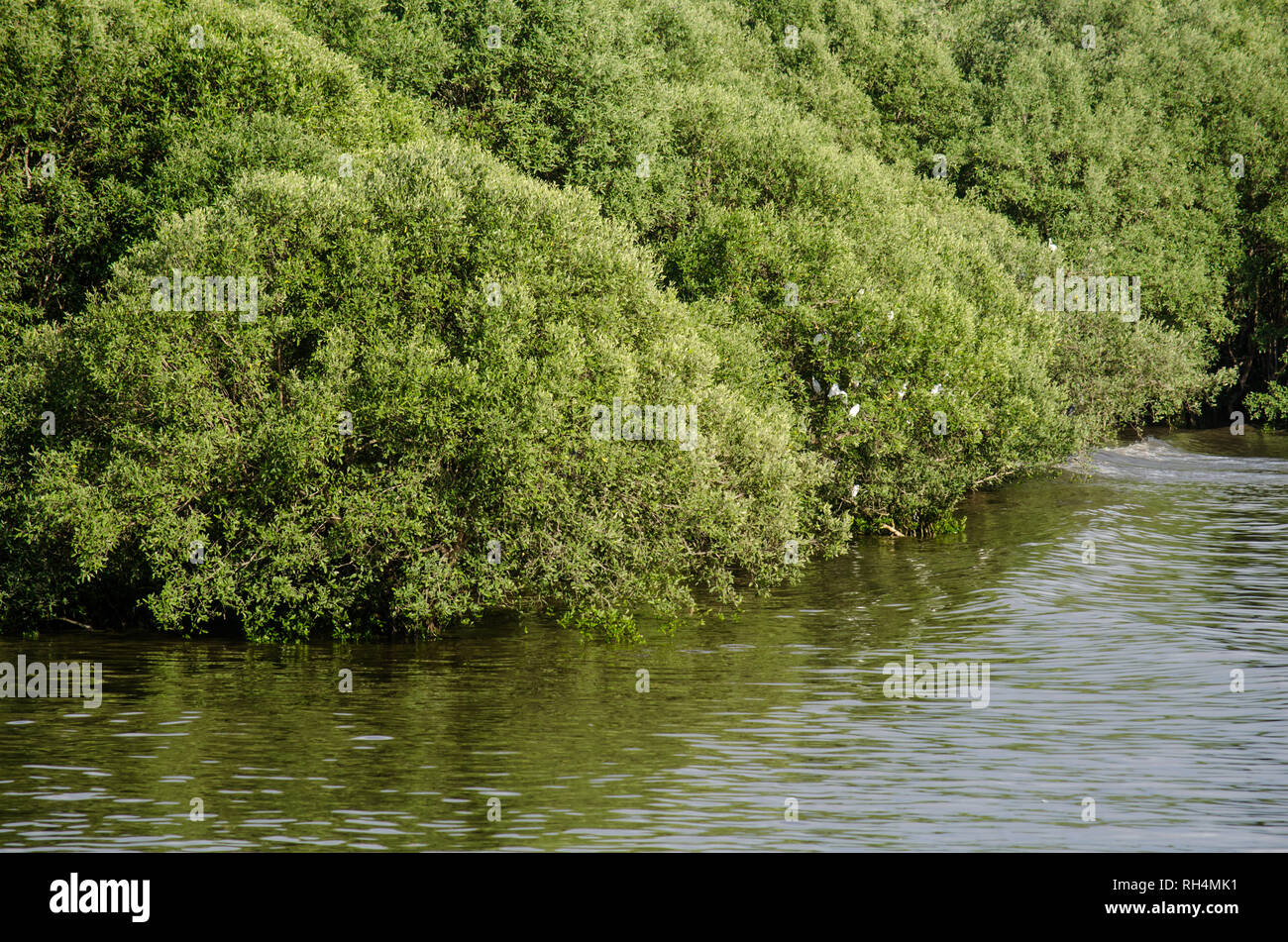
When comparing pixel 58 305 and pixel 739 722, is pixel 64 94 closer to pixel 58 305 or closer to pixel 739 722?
pixel 58 305

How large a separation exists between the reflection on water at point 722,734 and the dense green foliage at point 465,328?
249cm

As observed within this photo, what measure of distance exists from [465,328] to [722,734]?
14315 millimetres

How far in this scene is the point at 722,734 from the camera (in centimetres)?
2831

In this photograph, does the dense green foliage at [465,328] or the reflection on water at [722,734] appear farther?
the dense green foliage at [465,328]

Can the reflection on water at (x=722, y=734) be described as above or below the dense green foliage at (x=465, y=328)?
below

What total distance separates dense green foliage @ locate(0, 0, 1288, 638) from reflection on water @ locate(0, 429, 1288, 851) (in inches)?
98.0

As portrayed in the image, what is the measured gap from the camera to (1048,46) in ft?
308

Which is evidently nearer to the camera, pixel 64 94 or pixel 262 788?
pixel 262 788

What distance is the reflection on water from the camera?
71.7 feet

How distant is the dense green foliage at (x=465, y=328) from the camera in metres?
35.0
